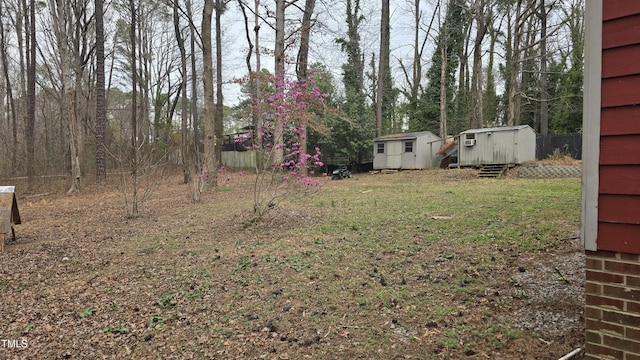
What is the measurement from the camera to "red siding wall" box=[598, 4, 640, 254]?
1795mm

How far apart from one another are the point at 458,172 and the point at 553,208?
8997mm

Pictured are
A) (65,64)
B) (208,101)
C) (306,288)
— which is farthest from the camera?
(208,101)

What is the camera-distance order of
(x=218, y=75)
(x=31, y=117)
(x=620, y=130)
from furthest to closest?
(x=218, y=75)
(x=31, y=117)
(x=620, y=130)

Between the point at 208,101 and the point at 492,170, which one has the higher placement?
the point at 208,101

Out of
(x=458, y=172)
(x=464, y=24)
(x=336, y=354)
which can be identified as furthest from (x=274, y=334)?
(x=464, y=24)

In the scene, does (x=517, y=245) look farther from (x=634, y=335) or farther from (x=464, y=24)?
(x=464, y=24)

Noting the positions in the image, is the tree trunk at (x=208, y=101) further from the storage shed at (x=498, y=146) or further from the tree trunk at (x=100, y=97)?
the storage shed at (x=498, y=146)

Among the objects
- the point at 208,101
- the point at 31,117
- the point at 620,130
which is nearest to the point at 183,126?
the point at 208,101

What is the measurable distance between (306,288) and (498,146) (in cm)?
1422

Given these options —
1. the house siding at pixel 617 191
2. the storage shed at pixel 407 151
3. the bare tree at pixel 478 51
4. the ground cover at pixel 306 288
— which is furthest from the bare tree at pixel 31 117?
the bare tree at pixel 478 51

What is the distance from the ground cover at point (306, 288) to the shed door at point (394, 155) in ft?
40.0

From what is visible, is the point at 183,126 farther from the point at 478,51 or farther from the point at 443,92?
the point at 478,51

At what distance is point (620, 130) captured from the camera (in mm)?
1835

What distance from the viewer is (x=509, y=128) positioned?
14.8 meters
